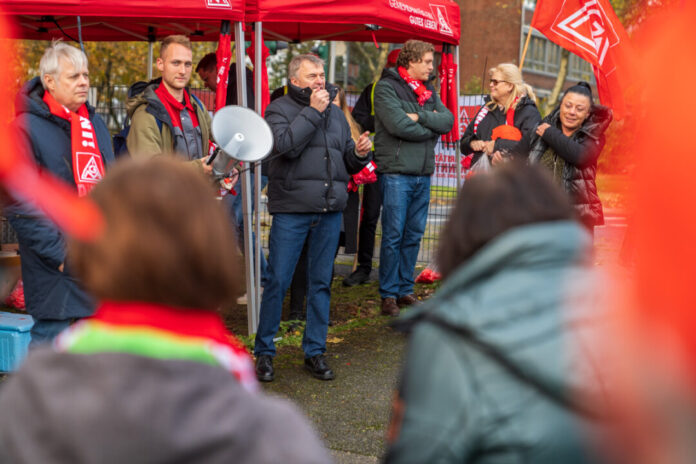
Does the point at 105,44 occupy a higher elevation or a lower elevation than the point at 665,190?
higher

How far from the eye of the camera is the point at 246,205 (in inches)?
235

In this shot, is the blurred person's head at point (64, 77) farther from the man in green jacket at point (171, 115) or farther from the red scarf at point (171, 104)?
the red scarf at point (171, 104)

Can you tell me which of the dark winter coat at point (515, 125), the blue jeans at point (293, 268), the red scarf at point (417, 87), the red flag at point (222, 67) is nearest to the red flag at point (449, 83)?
the dark winter coat at point (515, 125)

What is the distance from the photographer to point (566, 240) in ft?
5.11

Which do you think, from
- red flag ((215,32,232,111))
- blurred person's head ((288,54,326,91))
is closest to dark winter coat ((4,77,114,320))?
blurred person's head ((288,54,326,91))

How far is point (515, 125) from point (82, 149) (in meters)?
3.86

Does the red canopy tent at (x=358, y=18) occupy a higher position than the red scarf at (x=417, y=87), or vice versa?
the red canopy tent at (x=358, y=18)

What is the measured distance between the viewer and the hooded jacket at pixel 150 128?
4.51m

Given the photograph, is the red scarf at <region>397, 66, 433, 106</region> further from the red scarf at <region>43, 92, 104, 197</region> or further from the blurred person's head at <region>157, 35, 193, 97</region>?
the red scarf at <region>43, 92, 104, 197</region>

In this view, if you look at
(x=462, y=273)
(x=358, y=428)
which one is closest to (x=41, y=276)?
(x=358, y=428)

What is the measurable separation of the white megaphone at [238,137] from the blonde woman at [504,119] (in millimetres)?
2408

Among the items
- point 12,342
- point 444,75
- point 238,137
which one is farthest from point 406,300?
point 12,342

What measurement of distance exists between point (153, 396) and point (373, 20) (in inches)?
205

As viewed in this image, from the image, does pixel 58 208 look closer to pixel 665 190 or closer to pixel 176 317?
pixel 176 317
